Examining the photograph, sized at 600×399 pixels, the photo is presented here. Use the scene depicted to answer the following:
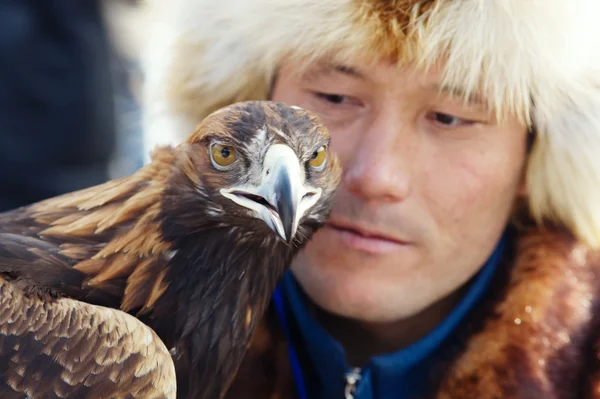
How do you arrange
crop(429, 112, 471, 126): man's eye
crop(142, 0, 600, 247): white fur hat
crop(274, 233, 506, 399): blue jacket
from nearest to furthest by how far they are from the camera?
1. crop(142, 0, 600, 247): white fur hat
2. crop(429, 112, 471, 126): man's eye
3. crop(274, 233, 506, 399): blue jacket

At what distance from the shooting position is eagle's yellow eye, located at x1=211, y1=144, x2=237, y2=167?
1.57 meters

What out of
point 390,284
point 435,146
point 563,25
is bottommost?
point 390,284

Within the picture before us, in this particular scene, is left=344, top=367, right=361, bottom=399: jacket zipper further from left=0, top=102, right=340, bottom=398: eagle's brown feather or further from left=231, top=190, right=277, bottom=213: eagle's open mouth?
left=231, top=190, right=277, bottom=213: eagle's open mouth

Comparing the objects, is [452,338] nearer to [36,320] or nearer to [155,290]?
[155,290]

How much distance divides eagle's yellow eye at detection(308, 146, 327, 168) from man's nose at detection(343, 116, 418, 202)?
0.28m

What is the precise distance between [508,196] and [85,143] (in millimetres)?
1917

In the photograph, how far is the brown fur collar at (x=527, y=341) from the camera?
205 cm

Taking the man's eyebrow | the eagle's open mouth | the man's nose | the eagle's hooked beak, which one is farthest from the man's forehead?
the eagle's open mouth

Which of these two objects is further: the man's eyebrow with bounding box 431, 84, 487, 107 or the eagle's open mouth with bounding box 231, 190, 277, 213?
the man's eyebrow with bounding box 431, 84, 487, 107

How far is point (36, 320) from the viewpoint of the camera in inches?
59.0

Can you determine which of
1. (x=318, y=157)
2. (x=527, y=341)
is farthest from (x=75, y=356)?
(x=527, y=341)

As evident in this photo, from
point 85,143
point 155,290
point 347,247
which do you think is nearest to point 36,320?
point 155,290

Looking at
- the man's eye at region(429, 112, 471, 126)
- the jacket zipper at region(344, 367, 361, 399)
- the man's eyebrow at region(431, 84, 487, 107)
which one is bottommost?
the jacket zipper at region(344, 367, 361, 399)

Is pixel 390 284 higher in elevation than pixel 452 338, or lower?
higher
